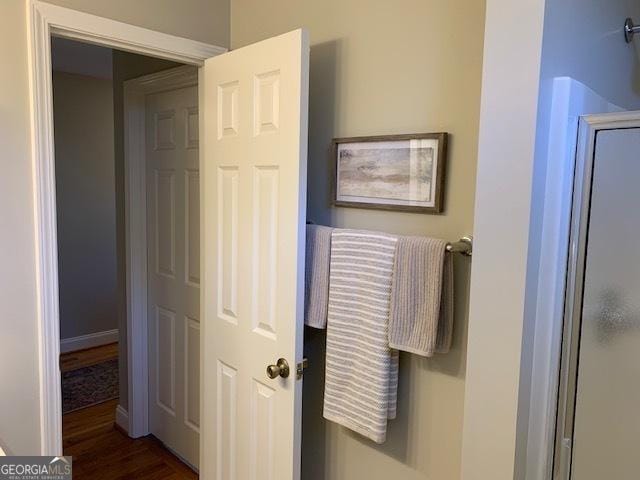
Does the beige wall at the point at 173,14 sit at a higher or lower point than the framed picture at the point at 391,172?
higher

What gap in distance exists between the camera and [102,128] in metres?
4.49

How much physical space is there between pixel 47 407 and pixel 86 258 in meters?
3.05

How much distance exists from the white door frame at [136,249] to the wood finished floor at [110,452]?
12 cm

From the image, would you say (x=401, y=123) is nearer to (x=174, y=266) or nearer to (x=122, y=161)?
(x=174, y=266)

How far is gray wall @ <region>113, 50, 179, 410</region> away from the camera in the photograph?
2.75 m

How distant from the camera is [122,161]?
2.86 m

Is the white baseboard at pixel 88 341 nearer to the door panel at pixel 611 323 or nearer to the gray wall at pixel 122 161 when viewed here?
the gray wall at pixel 122 161

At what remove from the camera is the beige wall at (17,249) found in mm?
1570

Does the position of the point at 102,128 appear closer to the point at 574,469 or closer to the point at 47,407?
the point at 47,407

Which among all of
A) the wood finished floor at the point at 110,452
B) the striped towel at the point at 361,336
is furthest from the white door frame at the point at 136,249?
the striped towel at the point at 361,336

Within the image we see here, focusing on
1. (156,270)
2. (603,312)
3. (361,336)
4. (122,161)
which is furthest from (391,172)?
(122,161)

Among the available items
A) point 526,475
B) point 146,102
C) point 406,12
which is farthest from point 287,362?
point 146,102

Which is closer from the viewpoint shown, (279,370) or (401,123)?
(401,123)

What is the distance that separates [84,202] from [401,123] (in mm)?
3707
